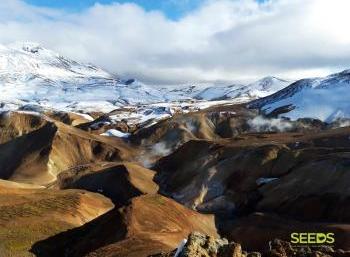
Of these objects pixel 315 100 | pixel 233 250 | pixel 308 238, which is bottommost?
pixel 233 250

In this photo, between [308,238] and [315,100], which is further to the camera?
[315,100]

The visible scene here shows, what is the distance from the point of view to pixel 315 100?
534 ft

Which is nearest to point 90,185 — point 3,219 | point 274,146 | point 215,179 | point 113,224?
point 215,179

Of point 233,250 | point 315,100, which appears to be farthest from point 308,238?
point 315,100

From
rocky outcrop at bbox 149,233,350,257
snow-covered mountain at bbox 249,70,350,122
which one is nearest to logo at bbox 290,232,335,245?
rocky outcrop at bbox 149,233,350,257

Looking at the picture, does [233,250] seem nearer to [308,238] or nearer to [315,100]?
[308,238]

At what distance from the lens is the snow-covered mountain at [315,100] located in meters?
151

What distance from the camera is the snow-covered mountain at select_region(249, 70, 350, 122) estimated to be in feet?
496

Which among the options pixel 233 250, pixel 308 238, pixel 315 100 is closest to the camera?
pixel 308 238

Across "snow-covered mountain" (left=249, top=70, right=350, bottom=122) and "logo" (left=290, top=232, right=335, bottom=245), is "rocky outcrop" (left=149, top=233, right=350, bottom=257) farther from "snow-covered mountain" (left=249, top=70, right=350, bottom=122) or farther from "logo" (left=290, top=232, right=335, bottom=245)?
"snow-covered mountain" (left=249, top=70, right=350, bottom=122)

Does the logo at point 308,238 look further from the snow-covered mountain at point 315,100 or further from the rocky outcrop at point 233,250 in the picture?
the snow-covered mountain at point 315,100

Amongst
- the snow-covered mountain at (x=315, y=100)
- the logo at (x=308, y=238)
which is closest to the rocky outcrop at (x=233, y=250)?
the logo at (x=308, y=238)

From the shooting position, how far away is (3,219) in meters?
63.9

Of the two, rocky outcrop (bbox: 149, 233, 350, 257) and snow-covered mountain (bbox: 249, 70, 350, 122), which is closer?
rocky outcrop (bbox: 149, 233, 350, 257)
